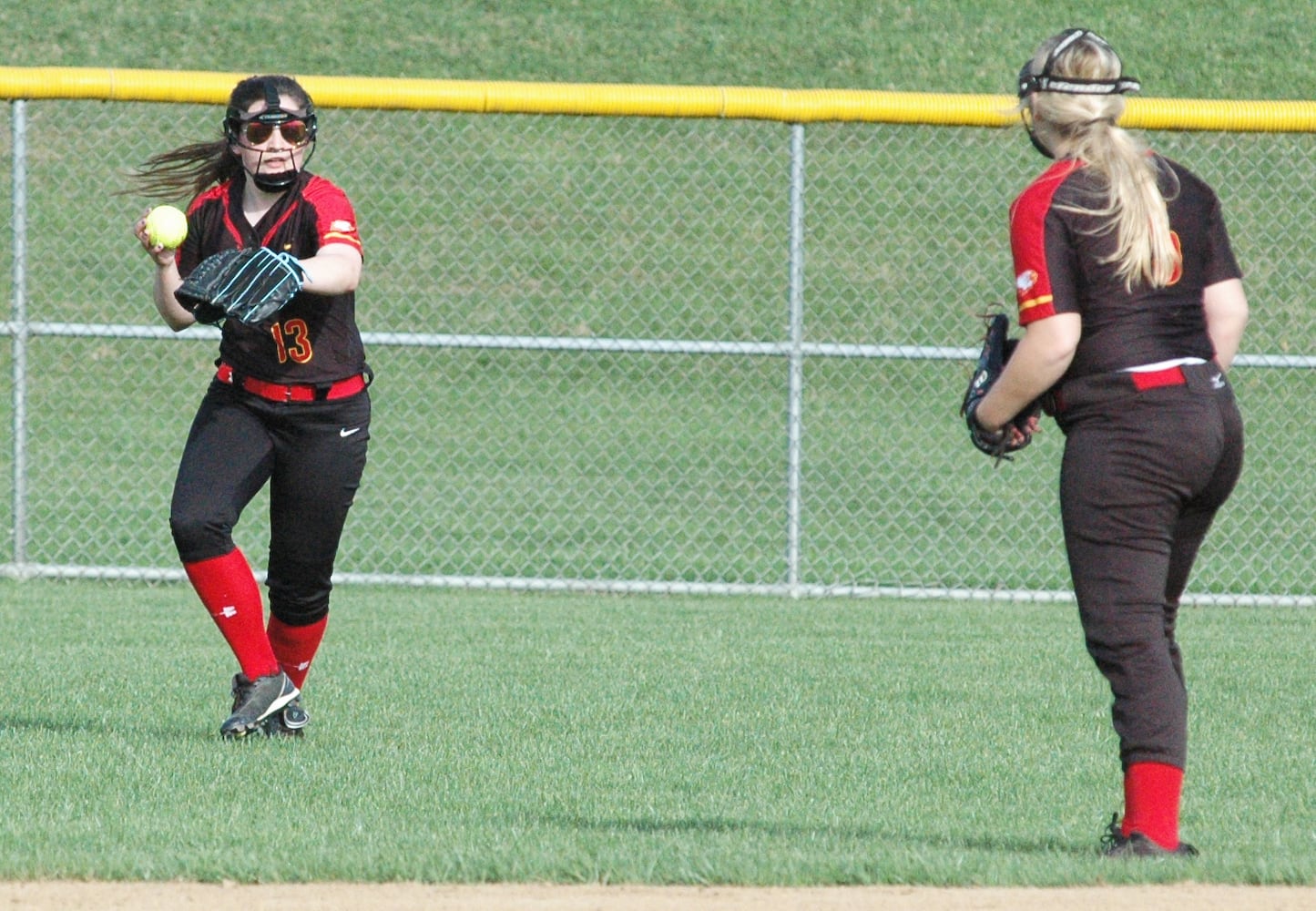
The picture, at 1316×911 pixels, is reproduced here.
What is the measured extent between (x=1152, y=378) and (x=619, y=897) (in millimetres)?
1507

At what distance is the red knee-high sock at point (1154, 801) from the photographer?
364 centimetres

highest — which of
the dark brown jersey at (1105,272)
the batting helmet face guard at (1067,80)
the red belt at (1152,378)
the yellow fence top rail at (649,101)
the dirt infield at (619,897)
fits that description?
the yellow fence top rail at (649,101)

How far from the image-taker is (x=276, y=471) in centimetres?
516

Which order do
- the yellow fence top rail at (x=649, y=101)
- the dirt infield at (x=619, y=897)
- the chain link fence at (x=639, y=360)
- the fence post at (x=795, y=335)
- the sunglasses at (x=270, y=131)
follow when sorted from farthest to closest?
1. the chain link fence at (x=639, y=360)
2. the fence post at (x=795, y=335)
3. the yellow fence top rail at (x=649, y=101)
4. the sunglasses at (x=270, y=131)
5. the dirt infield at (x=619, y=897)

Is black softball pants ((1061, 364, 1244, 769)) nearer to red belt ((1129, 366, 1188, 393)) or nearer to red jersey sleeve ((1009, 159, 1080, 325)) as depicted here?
red belt ((1129, 366, 1188, 393))

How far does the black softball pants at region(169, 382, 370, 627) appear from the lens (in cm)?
501

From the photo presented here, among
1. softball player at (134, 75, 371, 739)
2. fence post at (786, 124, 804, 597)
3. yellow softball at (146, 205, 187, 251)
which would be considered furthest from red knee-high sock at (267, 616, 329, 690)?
fence post at (786, 124, 804, 597)

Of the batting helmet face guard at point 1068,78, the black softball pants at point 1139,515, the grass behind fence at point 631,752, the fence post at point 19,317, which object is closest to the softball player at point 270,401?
the grass behind fence at point 631,752

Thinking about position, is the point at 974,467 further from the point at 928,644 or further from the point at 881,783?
the point at 881,783

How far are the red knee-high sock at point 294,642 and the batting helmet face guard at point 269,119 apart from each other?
1.34 m

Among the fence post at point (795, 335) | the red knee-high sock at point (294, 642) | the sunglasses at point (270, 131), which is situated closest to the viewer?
the sunglasses at point (270, 131)

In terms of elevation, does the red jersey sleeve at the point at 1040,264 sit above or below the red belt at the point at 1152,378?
above

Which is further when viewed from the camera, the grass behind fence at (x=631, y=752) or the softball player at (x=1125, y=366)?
the grass behind fence at (x=631, y=752)

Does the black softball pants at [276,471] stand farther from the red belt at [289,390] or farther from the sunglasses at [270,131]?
the sunglasses at [270,131]
